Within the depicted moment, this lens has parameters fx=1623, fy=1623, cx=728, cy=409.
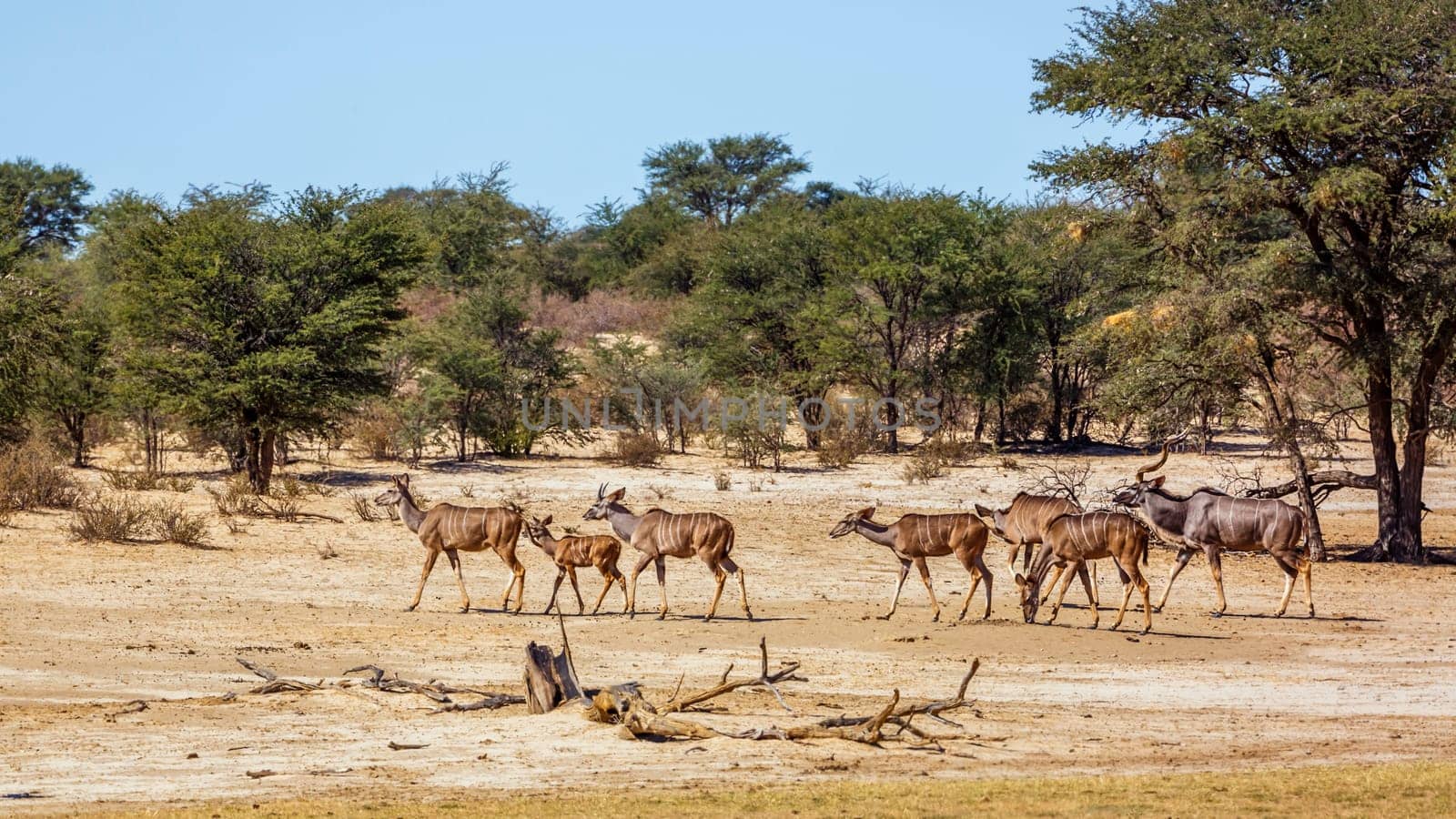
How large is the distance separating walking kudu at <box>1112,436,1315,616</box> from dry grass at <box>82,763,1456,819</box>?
8.28 m

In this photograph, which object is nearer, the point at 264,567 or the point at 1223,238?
the point at 264,567

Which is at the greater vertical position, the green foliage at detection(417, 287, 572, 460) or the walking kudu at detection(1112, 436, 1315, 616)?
the green foliage at detection(417, 287, 572, 460)

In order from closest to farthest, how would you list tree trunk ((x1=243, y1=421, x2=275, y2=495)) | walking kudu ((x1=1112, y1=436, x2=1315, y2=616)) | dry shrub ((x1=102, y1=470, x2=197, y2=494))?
walking kudu ((x1=1112, y1=436, x2=1315, y2=616)) → dry shrub ((x1=102, y1=470, x2=197, y2=494)) → tree trunk ((x1=243, y1=421, x2=275, y2=495))

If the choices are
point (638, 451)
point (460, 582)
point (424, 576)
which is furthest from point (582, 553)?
point (638, 451)

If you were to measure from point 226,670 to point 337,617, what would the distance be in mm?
3076

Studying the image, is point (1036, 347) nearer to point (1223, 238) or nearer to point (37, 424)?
point (1223, 238)

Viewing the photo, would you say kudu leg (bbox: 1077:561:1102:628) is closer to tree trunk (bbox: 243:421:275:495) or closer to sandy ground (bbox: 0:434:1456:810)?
sandy ground (bbox: 0:434:1456:810)

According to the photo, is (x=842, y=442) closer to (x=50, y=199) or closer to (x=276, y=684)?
(x=276, y=684)

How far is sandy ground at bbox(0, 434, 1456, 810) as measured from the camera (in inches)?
401

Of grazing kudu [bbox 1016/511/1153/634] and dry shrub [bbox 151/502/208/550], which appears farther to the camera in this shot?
dry shrub [bbox 151/502/208/550]

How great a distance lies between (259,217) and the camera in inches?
1222

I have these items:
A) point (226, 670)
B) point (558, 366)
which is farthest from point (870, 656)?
point (558, 366)

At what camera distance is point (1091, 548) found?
16375mm

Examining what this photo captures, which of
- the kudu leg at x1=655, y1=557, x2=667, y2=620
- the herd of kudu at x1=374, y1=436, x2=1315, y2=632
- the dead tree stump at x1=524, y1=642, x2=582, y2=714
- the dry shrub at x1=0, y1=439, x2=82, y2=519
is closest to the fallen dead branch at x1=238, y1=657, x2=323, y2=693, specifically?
the dead tree stump at x1=524, y1=642, x2=582, y2=714
